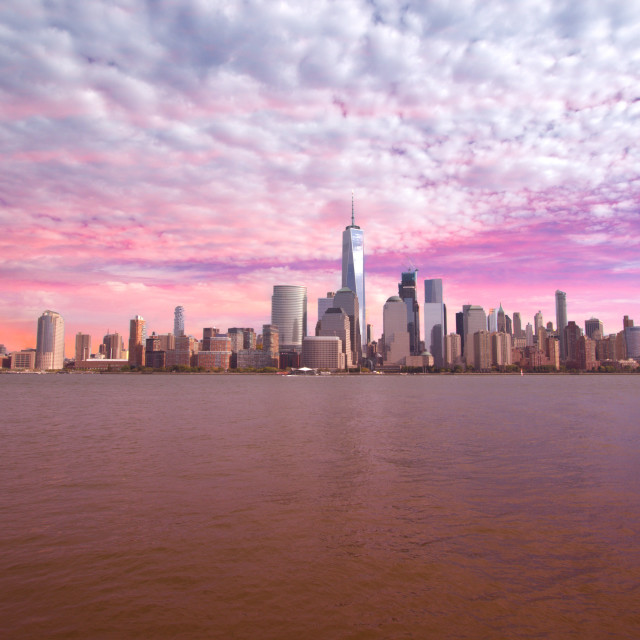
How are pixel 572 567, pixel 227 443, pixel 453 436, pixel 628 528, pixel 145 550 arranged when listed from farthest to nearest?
pixel 453 436, pixel 227 443, pixel 628 528, pixel 145 550, pixel 572 567

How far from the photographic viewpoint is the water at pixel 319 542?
1480cm

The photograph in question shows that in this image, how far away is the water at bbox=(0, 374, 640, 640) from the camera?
583 inches

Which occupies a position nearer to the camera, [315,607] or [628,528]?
[315,607]

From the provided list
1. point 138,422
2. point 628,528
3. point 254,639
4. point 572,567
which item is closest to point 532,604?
point 572,567

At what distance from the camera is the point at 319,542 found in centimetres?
2103

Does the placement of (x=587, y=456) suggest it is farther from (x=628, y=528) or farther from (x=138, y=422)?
(x=138, y=422)

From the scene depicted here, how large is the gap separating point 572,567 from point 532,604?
3828 millimetres

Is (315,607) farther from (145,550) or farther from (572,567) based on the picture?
(572,567)

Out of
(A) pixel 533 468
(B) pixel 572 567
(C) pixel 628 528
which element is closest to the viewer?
(B) pixel 572 567

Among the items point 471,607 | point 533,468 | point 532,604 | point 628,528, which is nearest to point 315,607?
point 471,607

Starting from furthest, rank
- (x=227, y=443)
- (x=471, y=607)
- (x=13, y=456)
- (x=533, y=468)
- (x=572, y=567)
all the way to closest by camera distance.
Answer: (x=227, y=443)
(x=13, y=456)
(x=533, y=468)
(x=572, y=567)
(x=471, y=607)

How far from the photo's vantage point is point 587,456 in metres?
41.0

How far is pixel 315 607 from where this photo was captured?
15.6 metres

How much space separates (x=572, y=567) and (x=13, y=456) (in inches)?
1579
